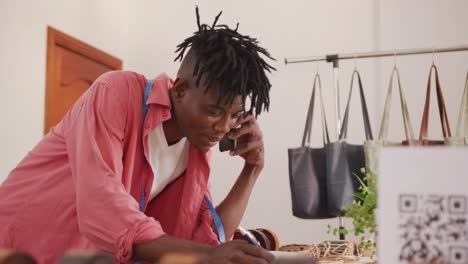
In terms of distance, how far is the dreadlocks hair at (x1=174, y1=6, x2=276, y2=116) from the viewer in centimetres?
119

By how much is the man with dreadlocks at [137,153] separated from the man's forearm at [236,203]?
0.16 ft

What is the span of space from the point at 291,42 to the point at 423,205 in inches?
132

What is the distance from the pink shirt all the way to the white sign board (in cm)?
51

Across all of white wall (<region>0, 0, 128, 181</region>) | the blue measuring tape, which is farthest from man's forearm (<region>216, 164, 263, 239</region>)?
white wall (<region>0, 0, 128, 181</region>)

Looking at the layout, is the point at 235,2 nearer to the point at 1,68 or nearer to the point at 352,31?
the point at 352,31

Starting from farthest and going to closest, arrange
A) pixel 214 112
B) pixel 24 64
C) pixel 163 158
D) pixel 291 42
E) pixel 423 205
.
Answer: pixel 291 42 < pixel 24 64 < pixel 163 158 < pixel 214 112 < pixel 423 205

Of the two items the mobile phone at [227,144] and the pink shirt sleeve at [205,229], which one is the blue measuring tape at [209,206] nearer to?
the pink shirt sleeve at [205,229]

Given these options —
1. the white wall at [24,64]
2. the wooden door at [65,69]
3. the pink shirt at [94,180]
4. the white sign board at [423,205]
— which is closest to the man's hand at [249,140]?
the pink shirt at [94,180]

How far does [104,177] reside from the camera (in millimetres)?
997

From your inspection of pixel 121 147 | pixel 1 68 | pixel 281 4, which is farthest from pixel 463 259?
pixel 281 4

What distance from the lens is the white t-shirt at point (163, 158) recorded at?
1348 millimetres

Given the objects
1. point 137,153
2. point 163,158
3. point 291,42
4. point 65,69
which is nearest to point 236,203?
point 163,158

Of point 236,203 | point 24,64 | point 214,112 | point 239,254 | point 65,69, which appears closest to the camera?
point 239,254

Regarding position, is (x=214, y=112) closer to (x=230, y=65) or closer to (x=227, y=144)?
(x=230, y=65)
